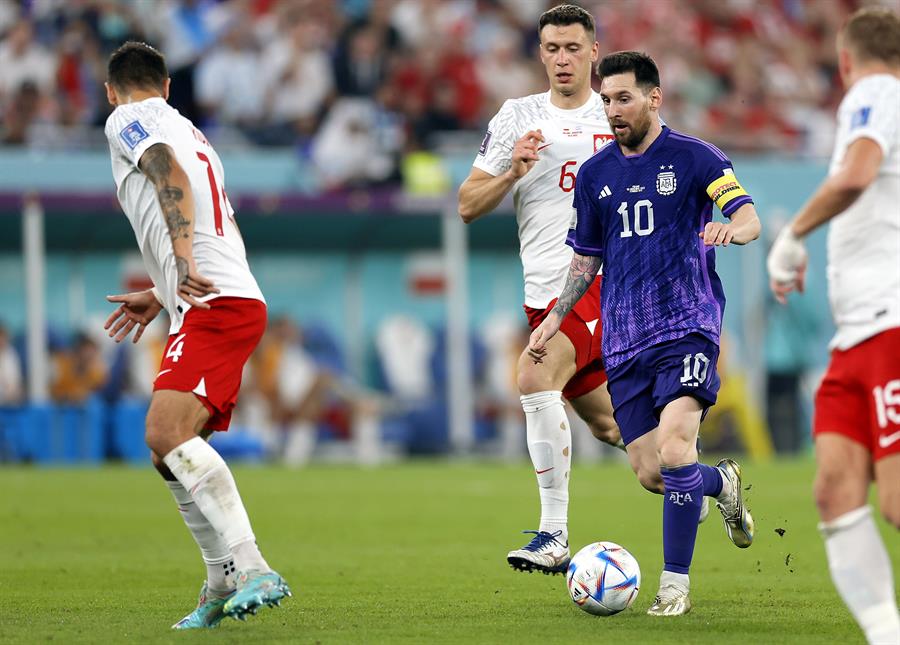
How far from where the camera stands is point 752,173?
24984 millimetres

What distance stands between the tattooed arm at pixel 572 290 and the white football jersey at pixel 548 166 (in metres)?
0.77

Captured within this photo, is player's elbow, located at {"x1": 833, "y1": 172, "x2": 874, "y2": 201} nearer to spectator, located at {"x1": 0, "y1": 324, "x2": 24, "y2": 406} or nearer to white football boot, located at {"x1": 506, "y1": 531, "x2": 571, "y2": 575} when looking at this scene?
white football boot, located at {"x1": 506, "y1": 531, "x2": 571, "y2": 575}

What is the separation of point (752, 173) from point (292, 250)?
7347 mm

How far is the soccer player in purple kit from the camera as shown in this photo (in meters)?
7.80

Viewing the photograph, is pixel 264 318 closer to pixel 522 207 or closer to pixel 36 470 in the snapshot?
pixel 522 207

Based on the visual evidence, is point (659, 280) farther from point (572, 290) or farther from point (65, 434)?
point (65, 434)

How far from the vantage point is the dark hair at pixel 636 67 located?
25.8ft

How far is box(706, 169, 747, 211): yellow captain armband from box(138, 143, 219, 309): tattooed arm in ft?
8.18

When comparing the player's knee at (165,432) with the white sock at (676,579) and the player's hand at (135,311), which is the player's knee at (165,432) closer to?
the player's hand at (135,311)

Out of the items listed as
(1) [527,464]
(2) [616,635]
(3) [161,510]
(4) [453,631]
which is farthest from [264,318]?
(1) [527,464]

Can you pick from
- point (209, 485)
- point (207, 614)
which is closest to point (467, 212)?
point (209, 485)

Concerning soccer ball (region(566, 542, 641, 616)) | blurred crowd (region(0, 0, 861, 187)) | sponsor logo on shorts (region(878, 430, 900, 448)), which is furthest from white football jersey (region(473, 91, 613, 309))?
blurred crowd (region(0, 0, 861, 187))

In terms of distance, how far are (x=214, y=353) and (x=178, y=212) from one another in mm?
675

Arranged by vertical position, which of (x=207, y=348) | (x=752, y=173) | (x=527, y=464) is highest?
(x=752, y=173)
